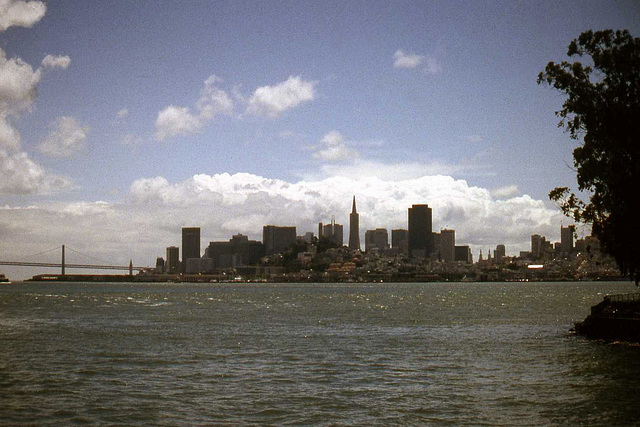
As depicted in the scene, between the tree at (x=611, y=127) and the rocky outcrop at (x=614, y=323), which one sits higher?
the tree at (x=611, y=127)

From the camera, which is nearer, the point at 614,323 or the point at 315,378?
the point at 315,378

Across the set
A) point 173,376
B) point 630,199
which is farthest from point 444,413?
point 630,199

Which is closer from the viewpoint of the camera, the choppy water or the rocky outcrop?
the choppy water

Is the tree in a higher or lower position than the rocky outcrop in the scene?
higher

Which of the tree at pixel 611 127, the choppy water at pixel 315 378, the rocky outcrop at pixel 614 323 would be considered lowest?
the choppy water at pixel 315 378

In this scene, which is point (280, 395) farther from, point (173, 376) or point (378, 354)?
point (378, 354)

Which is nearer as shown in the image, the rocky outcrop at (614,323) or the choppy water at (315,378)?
the choppy water at (315,378)

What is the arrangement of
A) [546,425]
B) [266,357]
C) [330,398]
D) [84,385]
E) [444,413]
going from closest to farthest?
[546,425] → [444,413] → [330,398] → [84,385] → [266,357]

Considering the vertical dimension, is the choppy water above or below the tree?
below

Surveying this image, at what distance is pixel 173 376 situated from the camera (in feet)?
111

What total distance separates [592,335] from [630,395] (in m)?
23.9

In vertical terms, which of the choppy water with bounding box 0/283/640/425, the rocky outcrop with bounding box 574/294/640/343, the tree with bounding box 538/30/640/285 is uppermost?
the tree with bounding box 538/30/640/285

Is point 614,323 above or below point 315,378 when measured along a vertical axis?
above

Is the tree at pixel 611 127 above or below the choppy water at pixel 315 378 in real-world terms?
above
